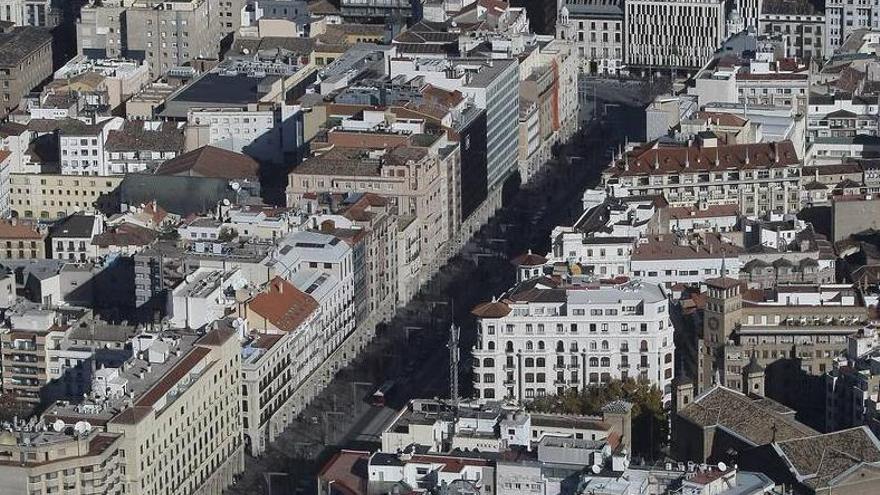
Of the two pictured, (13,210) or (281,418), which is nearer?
(281,418)

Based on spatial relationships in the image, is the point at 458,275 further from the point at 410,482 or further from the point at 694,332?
the point at 410,482

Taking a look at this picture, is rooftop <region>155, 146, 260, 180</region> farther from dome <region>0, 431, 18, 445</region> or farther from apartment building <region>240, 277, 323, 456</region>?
dome <region>0, 431, 18, 445</region>

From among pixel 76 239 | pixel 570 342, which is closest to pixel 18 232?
pixel 76 239

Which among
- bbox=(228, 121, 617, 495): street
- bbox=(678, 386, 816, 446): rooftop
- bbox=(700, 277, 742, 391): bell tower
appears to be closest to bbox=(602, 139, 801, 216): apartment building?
bbox=(228, 121, 617, 495): street

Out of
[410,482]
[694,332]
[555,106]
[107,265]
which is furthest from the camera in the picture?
[555,106]

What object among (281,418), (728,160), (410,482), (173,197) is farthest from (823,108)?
(410,482)

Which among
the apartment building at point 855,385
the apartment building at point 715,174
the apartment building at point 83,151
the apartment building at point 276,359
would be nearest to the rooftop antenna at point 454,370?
the apartment building at point 276,359

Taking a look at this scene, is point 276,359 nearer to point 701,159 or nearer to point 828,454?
point 828,454
